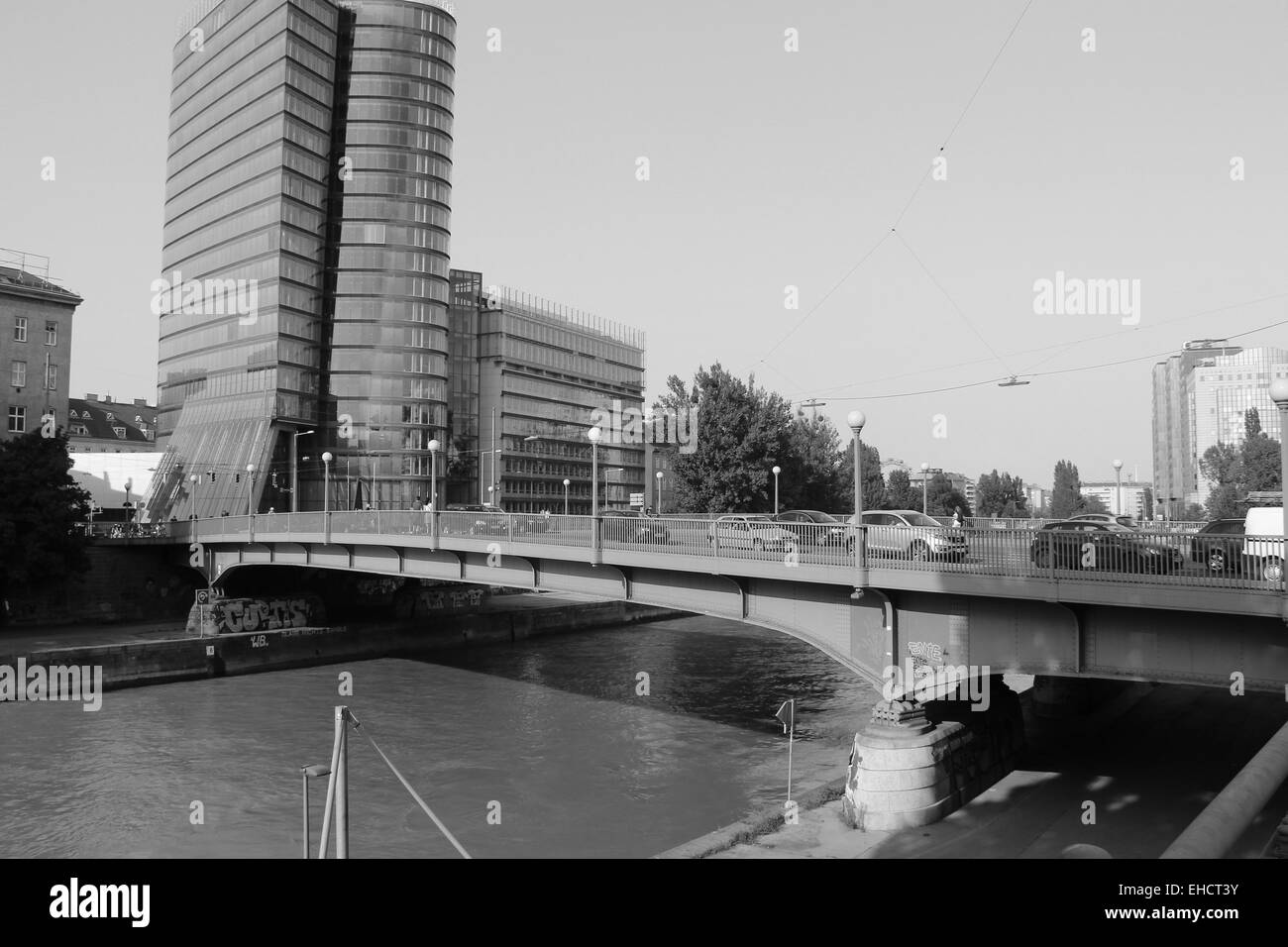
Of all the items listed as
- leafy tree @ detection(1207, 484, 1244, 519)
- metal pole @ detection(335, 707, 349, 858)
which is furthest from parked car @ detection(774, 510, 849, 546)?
leafy tree @ detection(1207, 484, 1244, 519)

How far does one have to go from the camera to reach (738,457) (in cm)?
5016

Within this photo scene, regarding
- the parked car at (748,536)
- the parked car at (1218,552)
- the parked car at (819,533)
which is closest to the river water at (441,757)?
the parked car at (748,536)

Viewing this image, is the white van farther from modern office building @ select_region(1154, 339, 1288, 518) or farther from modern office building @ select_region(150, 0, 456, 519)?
modern office building @ select_region(1154, 339, 1288, 518)

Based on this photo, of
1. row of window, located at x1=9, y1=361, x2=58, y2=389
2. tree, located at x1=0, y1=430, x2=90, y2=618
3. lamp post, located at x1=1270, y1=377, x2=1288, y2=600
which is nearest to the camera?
lamp post, located at x1=1270, y1=377, x2=1288, y2=600

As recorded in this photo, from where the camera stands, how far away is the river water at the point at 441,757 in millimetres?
17922

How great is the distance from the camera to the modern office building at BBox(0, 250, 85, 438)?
64.3 m

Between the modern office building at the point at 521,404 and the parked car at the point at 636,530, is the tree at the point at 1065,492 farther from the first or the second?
the parked car at the point at 636,530

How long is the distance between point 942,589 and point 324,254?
78.8 m

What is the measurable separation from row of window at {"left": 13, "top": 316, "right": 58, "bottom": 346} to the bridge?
5600cm

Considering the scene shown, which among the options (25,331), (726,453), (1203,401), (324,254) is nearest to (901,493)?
(726,453)

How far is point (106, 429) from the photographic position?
94250 millimetres

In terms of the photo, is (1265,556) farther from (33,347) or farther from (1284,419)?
(33,347)

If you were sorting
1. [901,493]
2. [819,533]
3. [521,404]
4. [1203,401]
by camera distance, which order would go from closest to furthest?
1. [819,533]
2. [901,493]
3. [521,404]
4. [1203,401]
